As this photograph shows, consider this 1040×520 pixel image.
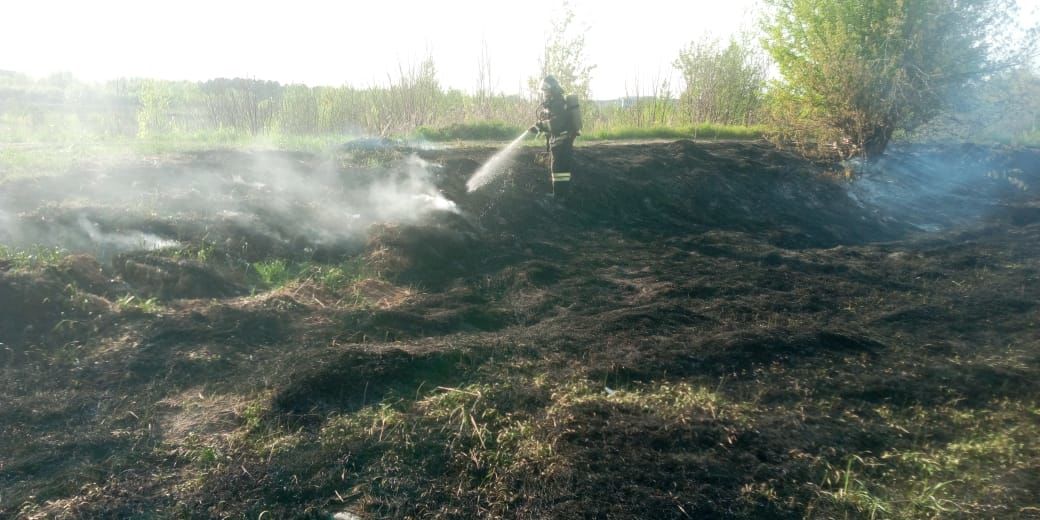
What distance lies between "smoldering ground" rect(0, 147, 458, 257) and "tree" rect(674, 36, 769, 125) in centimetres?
1056

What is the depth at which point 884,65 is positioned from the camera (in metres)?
12.2

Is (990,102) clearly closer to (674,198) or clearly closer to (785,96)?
(785,96)

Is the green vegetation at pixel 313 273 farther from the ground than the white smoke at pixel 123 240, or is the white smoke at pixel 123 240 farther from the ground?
the white smoke at pixel 123 240

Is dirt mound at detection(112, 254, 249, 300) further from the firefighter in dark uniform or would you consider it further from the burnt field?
the firefighter in dark uniform

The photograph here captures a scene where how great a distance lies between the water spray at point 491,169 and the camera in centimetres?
996

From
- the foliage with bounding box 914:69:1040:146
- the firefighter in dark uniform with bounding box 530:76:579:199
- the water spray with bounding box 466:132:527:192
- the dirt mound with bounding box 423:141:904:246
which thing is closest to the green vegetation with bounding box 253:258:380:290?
the dirt mound with bounding box 423:141:904:246

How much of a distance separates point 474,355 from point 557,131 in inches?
211

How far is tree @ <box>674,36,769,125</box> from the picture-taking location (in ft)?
60.2

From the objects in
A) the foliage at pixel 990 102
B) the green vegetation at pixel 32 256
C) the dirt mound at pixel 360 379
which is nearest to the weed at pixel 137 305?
the green vegetation at pixel 32 256

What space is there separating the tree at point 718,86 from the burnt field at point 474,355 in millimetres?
9194

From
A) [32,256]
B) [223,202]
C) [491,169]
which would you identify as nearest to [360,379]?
[32,256]

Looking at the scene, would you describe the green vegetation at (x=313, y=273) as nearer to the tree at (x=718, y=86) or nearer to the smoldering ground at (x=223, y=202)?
the smoldering ground at (x=223, y=202)

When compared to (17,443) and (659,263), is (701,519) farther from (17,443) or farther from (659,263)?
(659,263)

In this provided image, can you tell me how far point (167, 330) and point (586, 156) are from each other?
302 inches
